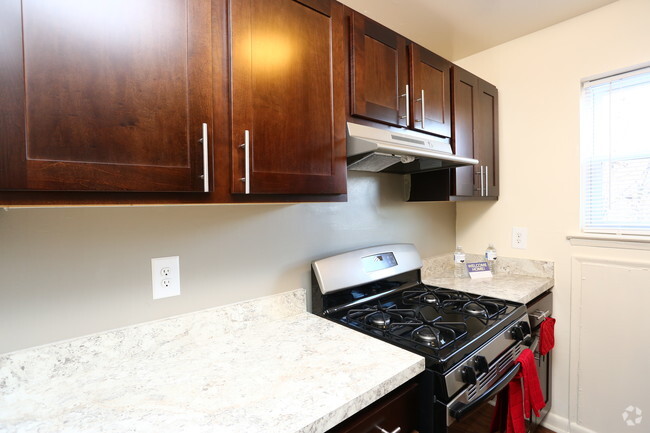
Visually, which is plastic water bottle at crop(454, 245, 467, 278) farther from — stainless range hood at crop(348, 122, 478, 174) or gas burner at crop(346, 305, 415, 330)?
gas burner at crop(346, 305, 415, 330)

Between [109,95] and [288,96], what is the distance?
0.49 metres

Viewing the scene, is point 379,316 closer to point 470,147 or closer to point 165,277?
point 165,277

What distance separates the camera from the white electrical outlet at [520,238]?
2.08 metres

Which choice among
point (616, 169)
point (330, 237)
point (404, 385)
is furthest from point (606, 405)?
Result: point (330, 237)

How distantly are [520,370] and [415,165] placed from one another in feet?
3.33

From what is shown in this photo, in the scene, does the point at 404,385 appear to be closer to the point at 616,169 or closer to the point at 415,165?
the point at 415,165

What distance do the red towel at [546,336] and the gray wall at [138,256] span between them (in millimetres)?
1092

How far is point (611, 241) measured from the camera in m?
1.72

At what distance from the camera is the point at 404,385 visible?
3.33 ft

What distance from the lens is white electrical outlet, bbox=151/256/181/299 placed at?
109 cm

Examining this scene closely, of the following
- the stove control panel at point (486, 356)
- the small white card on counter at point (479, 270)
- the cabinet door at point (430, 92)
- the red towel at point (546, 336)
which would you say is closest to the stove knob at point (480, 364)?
the stove control panel at point (486, 356)

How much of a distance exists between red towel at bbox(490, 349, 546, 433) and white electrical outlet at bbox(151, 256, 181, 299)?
4.28 ft

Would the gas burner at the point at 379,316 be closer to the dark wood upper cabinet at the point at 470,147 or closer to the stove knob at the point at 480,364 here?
the stove knob at the point at 480,364

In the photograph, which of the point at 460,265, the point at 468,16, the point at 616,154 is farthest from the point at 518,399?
the point at 468,16
